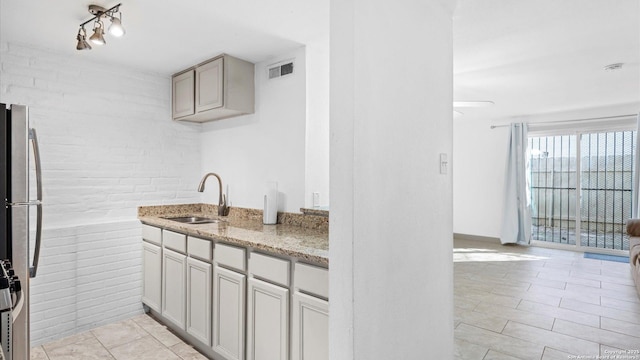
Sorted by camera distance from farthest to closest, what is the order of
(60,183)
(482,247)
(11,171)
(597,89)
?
(482,247) < (597,89) < (60,183) < (11,171)

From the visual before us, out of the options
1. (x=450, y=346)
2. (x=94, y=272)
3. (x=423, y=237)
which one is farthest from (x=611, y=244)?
(x=94, y=272)

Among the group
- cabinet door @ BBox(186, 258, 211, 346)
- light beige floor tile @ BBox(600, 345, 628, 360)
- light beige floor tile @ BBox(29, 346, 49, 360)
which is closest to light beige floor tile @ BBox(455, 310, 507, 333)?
light beige floor tile @ BBox(600, 345, 628, 360)

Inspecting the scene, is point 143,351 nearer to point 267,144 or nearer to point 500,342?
point 267,144

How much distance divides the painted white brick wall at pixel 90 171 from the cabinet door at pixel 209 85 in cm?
56

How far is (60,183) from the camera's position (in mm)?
2824

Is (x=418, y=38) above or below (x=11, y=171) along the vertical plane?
above

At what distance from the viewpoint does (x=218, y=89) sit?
9.71 ft

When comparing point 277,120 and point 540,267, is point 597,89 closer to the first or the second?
point 540,267

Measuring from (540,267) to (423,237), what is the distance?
3.95 metres

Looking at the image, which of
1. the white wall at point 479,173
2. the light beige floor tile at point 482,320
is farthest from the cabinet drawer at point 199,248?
the white wall at point 479,173

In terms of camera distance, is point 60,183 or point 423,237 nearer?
point 423,237

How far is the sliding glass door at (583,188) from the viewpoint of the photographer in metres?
5.54

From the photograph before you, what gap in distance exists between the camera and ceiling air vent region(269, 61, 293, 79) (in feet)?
9.34

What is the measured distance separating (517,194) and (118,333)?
6.17m
